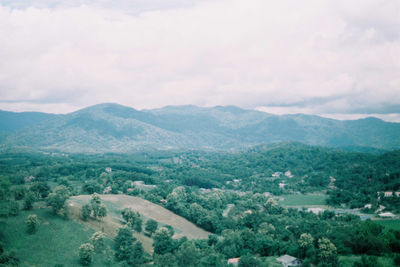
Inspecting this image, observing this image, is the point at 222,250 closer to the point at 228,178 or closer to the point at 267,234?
the point at 267,234

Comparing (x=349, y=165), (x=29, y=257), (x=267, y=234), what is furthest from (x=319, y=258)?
(x=349, y=165)

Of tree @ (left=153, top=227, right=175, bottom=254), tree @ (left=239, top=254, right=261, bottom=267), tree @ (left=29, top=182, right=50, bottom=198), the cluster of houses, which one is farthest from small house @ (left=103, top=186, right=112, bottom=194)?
tree @ (left=239, top=254, right=261, bottom=267)

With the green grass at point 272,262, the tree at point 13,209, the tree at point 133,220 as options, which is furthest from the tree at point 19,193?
the green grass at point 272,262

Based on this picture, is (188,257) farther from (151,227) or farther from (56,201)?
(56,201)

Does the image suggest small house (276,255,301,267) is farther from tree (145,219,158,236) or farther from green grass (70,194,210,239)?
tree (145,219,158,236)

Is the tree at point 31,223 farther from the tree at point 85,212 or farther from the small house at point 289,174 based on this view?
the small house at point 289,174

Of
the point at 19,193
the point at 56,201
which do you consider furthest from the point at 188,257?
the point at 19,193
